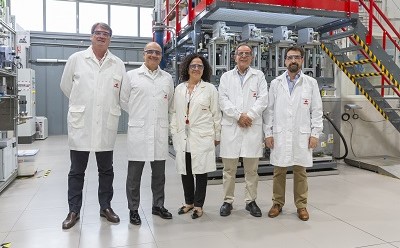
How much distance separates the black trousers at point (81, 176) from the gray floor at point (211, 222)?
0.78 feet

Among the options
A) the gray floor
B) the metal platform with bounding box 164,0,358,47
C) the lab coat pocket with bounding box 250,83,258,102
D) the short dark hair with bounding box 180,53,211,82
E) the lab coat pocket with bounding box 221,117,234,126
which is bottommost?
the gray floor

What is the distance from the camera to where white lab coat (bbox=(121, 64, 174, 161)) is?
3.13 metres

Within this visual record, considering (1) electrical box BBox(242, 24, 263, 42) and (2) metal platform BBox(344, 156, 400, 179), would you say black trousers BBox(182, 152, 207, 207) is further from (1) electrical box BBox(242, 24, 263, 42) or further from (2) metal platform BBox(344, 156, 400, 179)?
(2) metal platform BBox(344, 156, 400, 179)

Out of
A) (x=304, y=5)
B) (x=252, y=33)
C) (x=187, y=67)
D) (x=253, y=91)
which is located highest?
(x=304, y=5)

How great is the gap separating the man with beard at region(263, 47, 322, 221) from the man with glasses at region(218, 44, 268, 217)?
138 millimetres

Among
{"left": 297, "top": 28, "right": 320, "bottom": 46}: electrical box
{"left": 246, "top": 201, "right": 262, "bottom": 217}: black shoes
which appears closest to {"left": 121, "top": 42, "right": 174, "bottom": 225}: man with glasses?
{"left": 246, "top": 201, "right": 262, "bottom": 217}: black shoes

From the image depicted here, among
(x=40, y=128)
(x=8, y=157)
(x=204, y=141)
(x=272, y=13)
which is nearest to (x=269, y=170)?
(x=272, y=13)

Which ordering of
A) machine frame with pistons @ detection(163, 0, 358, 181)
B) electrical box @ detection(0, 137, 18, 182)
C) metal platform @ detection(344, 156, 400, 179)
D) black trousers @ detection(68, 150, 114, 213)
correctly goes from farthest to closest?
metal platform @ detection(344, 156, 400, 179) < machine frame with pistons @ detection(163, 0, 358, 181) < electrical box @ detection(0, 137, 18, 182) < black trousers @ detection(68, 150, 114, 213)

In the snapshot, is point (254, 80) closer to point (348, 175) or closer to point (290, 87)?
point (290, 87)

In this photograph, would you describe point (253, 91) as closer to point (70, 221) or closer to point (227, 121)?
point (227, 121)

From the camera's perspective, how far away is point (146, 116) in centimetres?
314

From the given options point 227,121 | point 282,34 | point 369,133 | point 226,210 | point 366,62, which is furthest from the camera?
point 369,133

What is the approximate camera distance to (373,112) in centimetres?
685

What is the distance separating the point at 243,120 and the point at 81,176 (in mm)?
1617
